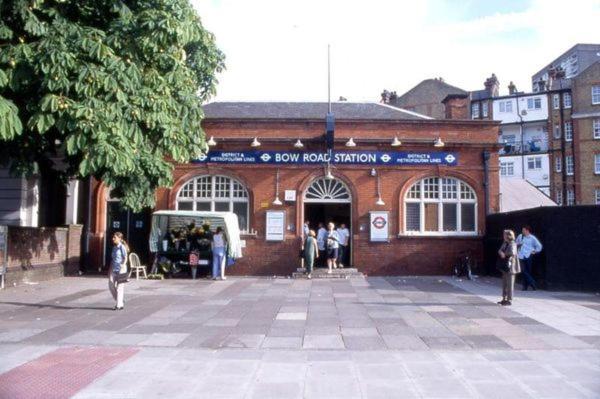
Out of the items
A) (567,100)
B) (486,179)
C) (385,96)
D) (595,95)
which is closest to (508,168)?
(567,100)

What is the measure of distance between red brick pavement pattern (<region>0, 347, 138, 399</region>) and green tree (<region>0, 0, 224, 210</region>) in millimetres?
4336

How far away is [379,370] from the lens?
24.5 ft

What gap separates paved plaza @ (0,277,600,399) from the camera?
21.9 ft

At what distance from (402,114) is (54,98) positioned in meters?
16.7

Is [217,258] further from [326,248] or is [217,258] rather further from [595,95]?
[595,95]

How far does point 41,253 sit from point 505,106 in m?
53.2

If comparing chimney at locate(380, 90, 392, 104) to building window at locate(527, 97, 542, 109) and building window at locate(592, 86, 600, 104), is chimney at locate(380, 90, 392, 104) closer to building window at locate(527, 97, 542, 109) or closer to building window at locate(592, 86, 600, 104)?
building window at locate(527, 97, 542, 109)

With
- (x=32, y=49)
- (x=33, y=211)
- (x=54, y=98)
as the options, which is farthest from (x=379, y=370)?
(x=33, y=211)

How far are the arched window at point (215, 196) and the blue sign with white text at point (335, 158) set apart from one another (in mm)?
859

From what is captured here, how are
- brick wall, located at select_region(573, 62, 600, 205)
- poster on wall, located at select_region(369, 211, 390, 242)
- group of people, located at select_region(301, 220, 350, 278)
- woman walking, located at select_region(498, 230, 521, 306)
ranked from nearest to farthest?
woman walking, located at select_region(498, 230, 521, 306), group of people, located at select_region(301, 220, 350, 278), poster on wall, located at select_region(369, 211, 390, 242), brick wall, located at select_region(573, 62, 600, 205)

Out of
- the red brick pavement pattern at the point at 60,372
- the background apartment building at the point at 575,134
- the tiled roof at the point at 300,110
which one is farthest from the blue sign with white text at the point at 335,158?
the background apartment building at the point at 575,134

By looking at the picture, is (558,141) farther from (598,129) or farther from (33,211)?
(33,211)

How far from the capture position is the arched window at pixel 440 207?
21.9 meters

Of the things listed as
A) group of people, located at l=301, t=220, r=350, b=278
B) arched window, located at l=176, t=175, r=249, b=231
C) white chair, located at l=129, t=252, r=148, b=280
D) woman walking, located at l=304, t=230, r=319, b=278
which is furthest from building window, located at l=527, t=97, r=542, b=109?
white chair, located at l=129, t=252, r=148, b=280
